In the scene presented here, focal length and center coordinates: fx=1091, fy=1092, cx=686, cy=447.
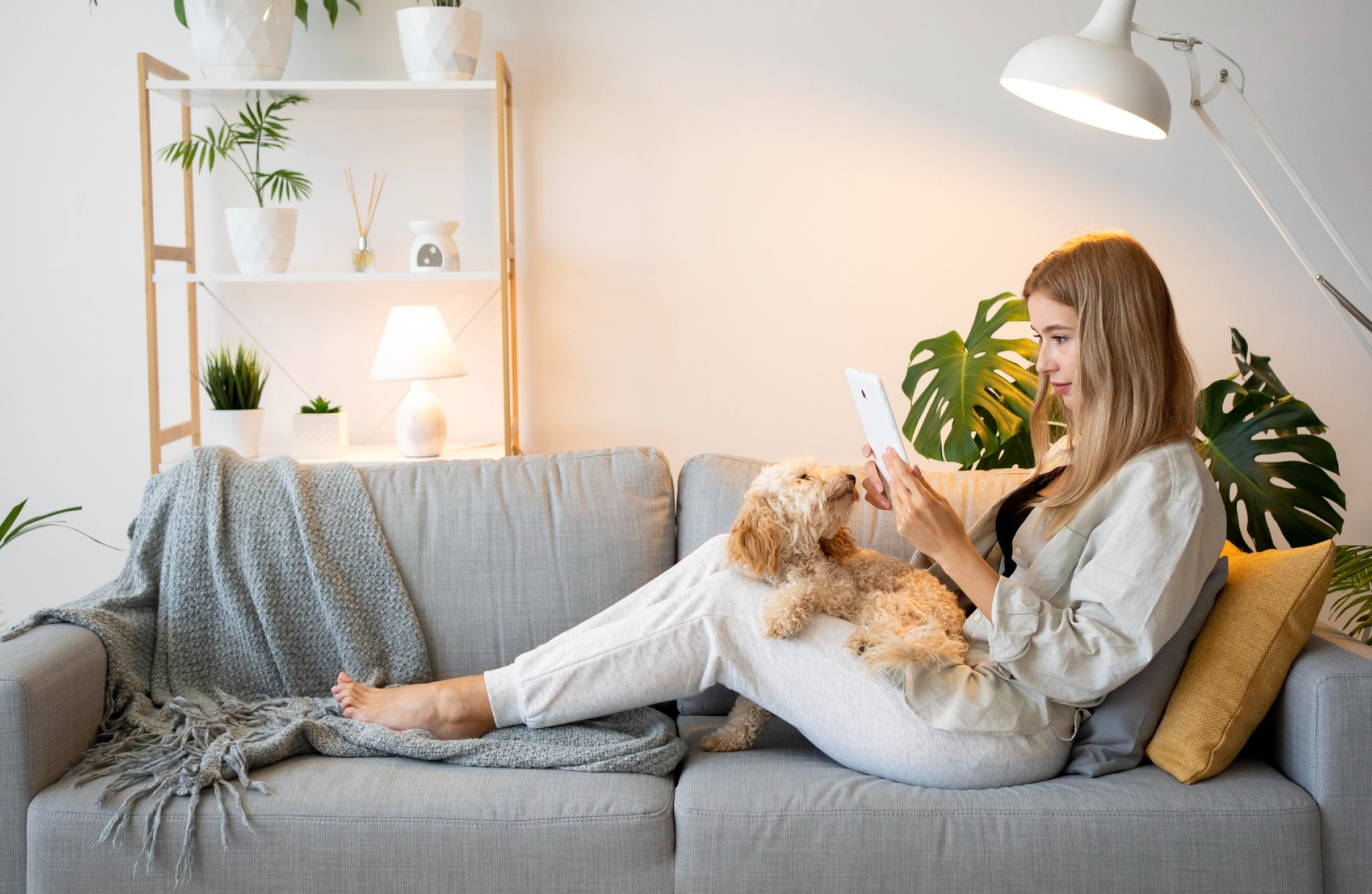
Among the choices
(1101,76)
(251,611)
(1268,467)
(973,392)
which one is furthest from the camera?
(973,392)

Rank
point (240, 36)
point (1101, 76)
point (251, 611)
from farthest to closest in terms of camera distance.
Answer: point (240, 36)
point (251, 611)
point (1101, 76)

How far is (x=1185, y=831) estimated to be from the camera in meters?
1.50

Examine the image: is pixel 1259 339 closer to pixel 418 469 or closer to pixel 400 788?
pixel 418 469

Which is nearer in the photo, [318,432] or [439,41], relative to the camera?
[439,41]

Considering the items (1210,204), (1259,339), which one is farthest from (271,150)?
(1259,339)

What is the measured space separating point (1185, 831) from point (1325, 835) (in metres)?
0.20

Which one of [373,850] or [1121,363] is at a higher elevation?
[1121,363]

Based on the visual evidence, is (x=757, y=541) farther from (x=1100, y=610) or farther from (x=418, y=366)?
(x=418, y=366)

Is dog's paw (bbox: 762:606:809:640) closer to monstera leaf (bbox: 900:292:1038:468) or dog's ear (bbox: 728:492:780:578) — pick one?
dog's ear (bbox: 728:492:780:578)

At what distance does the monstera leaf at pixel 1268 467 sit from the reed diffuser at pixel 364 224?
6.39ft

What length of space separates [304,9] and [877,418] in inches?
77.4

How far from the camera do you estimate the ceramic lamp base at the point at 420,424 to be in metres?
2.67

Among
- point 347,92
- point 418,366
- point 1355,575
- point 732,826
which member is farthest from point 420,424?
point 1355,575

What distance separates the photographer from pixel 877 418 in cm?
163
